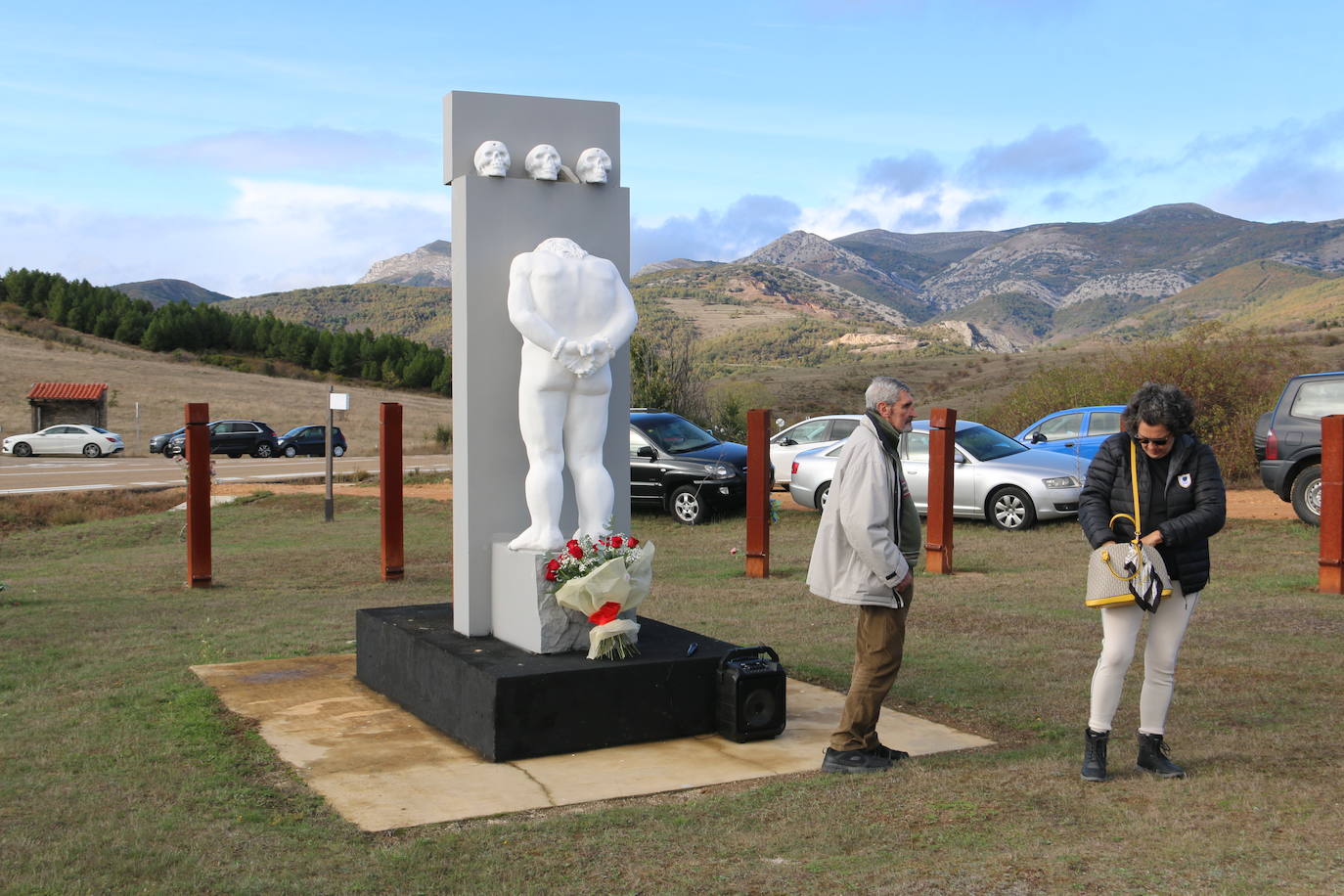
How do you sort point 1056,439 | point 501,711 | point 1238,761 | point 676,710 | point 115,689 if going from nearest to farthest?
point 1238,761 < point 501,711 < point 676,710 < point 115,689 < point 1056,439

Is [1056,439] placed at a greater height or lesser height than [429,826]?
greater

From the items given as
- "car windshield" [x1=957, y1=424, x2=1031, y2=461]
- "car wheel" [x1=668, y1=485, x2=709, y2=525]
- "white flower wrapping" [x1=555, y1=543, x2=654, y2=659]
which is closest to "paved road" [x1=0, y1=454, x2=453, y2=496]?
"car wheel" [x1=668, y1=485, x2=709, y2=525]

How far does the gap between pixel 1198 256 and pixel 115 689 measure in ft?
601

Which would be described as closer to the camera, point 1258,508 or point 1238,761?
point 1238,761

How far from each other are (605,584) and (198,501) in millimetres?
7470

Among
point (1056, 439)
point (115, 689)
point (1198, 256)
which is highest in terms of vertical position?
point (1198, 256)

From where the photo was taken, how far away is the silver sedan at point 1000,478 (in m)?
15.1

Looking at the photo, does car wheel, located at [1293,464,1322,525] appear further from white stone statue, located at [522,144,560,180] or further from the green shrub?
white stone statue, located at [522,144,560,180]

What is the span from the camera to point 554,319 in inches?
261

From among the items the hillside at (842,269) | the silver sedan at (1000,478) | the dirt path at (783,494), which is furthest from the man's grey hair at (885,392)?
the hillside at (842,269)

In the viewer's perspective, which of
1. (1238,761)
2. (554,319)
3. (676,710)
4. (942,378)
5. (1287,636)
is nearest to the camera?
(1238,761)

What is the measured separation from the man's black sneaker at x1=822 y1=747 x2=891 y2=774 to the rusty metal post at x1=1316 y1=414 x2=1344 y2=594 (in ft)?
22.6

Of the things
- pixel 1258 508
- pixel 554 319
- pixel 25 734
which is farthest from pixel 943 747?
pixel 1258 508

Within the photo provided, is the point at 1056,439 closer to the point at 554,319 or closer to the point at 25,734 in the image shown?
the point at 554,319
